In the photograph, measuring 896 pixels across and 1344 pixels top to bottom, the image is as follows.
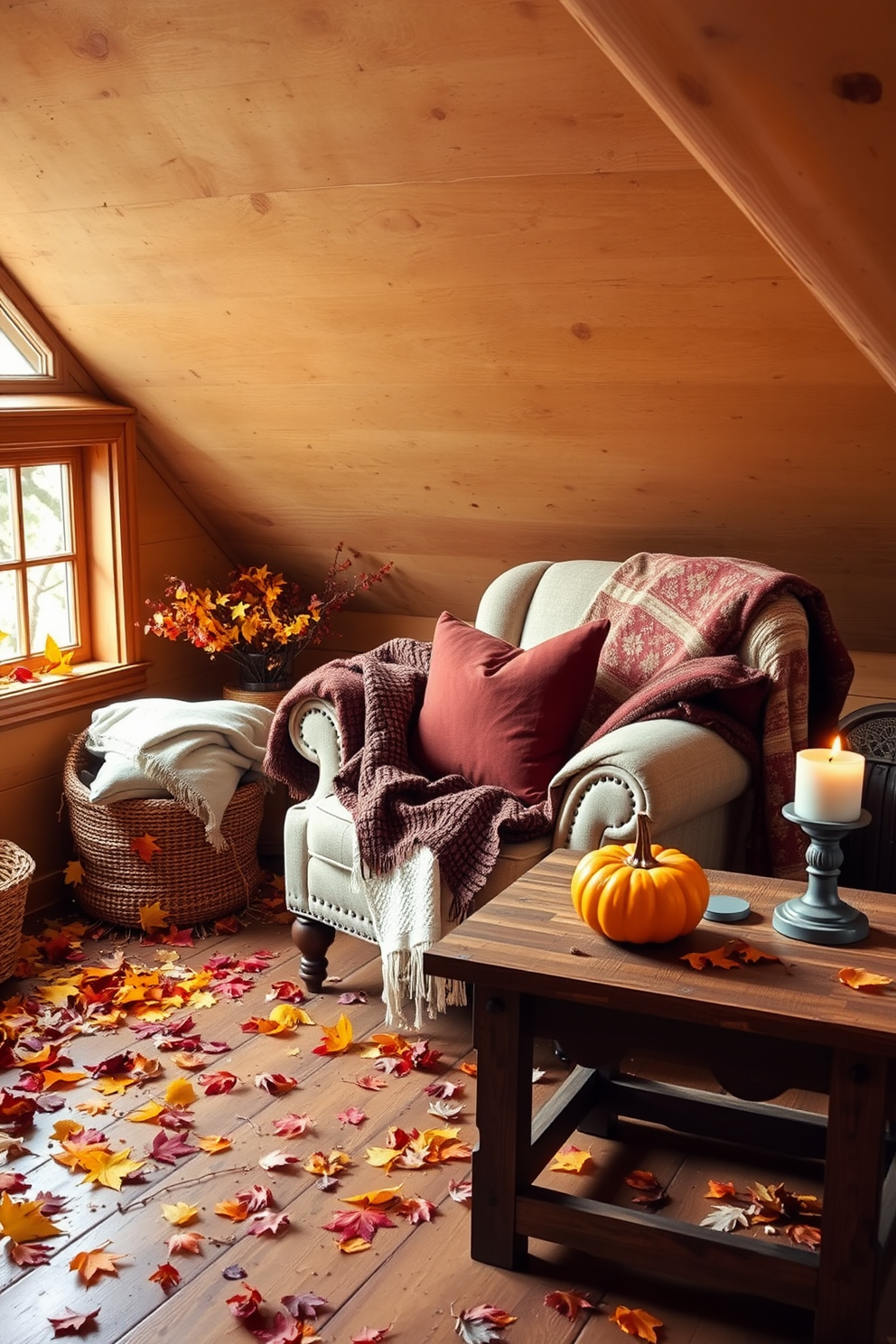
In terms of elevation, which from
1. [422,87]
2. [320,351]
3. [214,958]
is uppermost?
[422,87]

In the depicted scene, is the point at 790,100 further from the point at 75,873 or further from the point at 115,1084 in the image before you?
the point at 75,873

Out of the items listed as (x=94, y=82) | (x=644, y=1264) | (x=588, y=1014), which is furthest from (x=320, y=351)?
(x=644, y=1264)

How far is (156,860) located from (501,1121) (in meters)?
1.57

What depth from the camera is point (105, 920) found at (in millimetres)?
3279

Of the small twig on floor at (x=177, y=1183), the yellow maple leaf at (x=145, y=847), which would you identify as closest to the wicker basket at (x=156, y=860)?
the yellow maple leaf at (x=145, y=847)

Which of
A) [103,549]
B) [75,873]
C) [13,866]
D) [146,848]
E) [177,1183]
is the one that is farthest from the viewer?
[103,549]

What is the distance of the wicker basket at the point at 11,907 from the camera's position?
2.83m

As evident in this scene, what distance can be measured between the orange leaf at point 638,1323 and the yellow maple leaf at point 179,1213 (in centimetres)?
68

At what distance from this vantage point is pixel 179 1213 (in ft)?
Result: 6.64

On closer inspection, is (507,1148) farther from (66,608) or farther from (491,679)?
(66,608)

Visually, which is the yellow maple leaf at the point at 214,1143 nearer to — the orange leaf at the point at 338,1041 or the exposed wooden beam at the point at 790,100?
the orange leaf at the point at 338,1041

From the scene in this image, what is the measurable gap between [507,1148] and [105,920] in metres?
1.71

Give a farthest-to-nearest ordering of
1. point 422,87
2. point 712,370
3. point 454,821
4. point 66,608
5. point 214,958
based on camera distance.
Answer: point 66,608, point 214,958, point 712,370, point 454,821, point 422,87

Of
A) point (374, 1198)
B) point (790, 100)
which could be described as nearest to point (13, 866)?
point (374, 1198)
